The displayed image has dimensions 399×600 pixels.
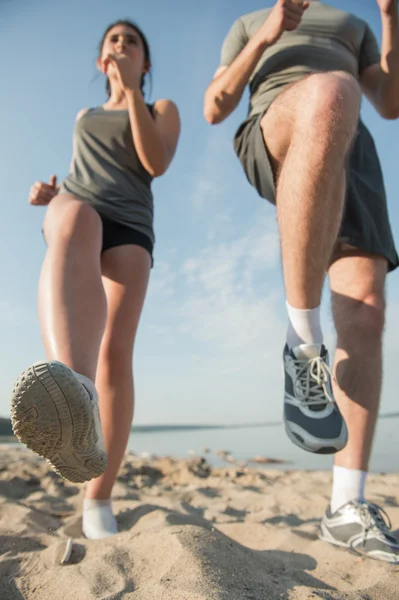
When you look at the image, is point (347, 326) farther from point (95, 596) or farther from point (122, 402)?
point (95, 596)

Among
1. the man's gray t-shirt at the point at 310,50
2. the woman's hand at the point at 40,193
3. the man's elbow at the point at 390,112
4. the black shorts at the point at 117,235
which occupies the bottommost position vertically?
the black shorts at the point at 117,235

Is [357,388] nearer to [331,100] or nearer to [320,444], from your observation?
[320,444]

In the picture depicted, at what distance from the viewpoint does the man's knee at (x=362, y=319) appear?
186 centimetres

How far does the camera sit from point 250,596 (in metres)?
1.00

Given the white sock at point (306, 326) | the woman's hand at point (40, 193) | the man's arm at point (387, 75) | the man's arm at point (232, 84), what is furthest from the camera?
the woman's hand at point (40, 193)

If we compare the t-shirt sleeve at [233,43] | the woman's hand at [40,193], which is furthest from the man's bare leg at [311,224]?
the woman's hand at [40,193]

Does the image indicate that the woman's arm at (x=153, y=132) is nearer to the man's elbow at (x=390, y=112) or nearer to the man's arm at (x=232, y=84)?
the man's arm at (x=232, y=84)

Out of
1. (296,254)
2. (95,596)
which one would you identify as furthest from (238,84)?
(95,596)

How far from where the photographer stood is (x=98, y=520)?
185 centimetres

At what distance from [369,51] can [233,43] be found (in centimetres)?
65

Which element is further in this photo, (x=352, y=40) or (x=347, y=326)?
(x=352, y=40)

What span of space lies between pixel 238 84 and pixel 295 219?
2.42 ft

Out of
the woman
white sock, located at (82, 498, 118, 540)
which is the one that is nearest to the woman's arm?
the woman

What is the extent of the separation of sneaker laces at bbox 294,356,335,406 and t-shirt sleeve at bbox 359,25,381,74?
1570 millimetres
